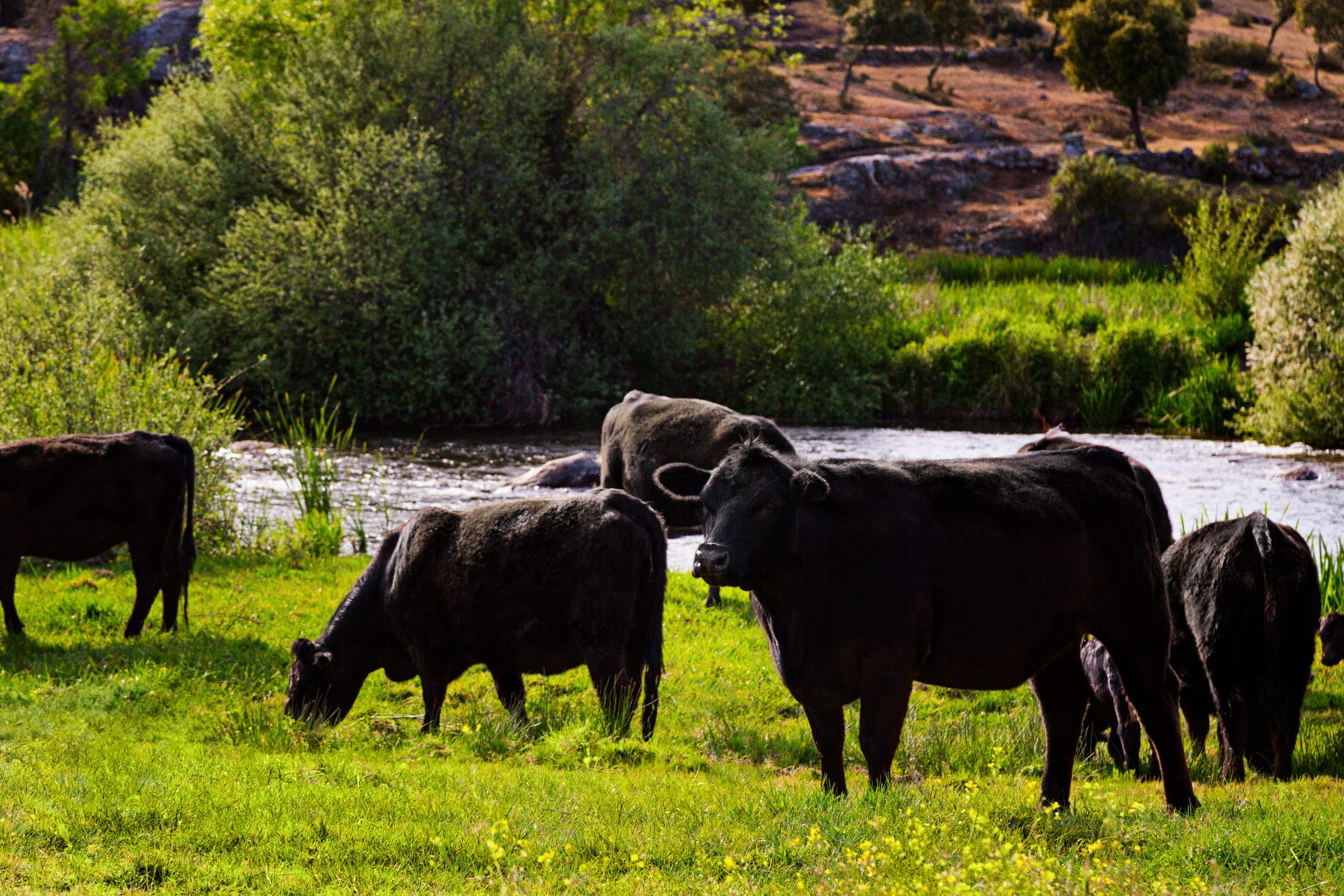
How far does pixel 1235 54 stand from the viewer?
80875 millimetres

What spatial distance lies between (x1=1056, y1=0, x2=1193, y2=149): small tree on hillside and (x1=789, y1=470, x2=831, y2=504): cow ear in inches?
2137

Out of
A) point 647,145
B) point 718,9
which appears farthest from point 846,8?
point 647,145

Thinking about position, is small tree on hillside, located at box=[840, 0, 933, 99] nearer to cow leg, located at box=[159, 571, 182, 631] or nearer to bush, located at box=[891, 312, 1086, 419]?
bush, located at box=[891, 312, 1086, 419]

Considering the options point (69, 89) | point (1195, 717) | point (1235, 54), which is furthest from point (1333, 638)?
point (1235, 54)

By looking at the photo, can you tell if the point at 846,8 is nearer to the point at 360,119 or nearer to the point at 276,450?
the point at 360,119

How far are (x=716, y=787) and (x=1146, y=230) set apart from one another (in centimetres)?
4178

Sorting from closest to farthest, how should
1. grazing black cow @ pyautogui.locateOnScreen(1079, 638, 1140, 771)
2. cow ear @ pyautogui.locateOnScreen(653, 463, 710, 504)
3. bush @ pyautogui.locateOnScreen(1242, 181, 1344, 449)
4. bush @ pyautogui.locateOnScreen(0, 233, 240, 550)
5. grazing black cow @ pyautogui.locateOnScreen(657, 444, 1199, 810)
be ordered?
grazing black cow @ pyautogui.locateOnScreen(657, 444, 1199, 810) → cow ear @ pyautogui.locateOnScreen(653, 463, 710, 504) → grazing black cow @ pyautogui.locateOnScreen(1079, 638, 1140, 771) → bush @ pyautogui.locateOnScreen(0, 233, 240, 550) → bush @ pyautogui.locateOnScreen(1242, 181, 1344, 449)

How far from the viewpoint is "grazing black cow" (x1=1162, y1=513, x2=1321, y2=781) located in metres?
8.18

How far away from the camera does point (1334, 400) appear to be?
78.1 feet

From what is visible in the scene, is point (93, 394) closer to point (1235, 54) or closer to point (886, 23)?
point (886, 23)

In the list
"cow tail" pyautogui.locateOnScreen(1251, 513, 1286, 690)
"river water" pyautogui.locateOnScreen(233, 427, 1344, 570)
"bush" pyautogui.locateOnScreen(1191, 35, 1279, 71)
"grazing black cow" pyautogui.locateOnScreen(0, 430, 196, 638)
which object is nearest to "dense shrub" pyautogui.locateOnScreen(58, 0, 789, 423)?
"river water" pyautogui.locateOnScreen(233, 427, 1344, 570)

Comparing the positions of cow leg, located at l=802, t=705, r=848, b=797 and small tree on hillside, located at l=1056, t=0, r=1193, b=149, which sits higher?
small tree on hillside, located at l=1056, t=0, r=1193, b=149

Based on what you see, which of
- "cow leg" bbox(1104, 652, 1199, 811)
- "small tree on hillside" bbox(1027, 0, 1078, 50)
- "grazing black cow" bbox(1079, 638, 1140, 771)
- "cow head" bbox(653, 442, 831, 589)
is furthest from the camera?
"small tree on hillside" bbox(1027, 0, 1078, 50)

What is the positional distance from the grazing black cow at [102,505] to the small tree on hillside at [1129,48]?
52008 mm
